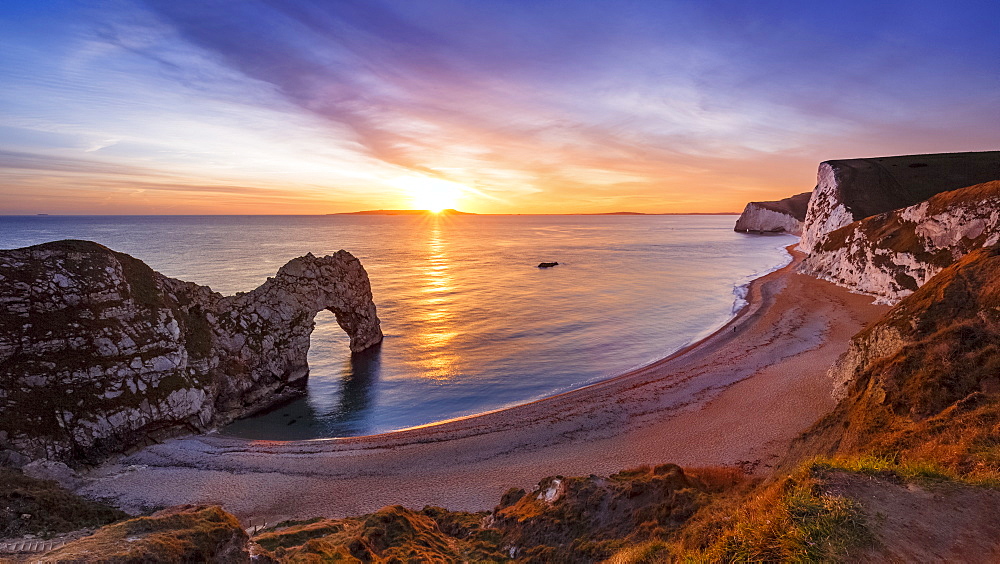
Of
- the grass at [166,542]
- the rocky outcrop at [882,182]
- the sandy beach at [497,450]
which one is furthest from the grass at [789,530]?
the rocky outcrop at [882,182]

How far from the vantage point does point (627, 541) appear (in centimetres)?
978

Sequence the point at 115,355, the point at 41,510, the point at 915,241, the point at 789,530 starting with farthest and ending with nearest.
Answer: the point at 915,241 < the point at 115,355 < the point at 41,510 < the point at 789,530

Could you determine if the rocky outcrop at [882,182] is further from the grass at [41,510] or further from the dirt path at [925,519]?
the grass at [41,510]

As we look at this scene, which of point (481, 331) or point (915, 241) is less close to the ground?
point (915, 241)

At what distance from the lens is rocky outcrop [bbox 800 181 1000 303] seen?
36781 mm

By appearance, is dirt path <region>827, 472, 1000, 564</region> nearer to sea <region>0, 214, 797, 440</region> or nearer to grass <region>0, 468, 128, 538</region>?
grass <region>0, 468, 128, 538</region>

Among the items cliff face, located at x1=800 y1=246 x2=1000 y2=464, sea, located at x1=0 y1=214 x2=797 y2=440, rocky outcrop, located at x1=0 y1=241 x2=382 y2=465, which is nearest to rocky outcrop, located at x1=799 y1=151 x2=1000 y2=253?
sea, located at x1=0 y1=214 x2=797 y2=440

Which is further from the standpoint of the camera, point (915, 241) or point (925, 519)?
point (915, 241)

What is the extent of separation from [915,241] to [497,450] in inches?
2014

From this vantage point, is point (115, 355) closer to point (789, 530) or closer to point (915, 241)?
point (789, 530)

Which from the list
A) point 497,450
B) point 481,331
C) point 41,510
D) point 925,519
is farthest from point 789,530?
point 481,331

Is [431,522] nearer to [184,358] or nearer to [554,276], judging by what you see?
[184,358]

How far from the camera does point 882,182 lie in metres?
79.8

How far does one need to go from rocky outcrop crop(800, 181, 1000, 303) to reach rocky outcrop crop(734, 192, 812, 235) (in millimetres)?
141567
